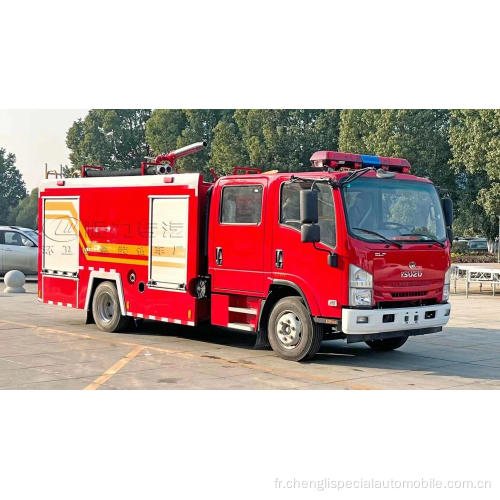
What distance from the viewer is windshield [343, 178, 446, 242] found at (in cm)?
1032

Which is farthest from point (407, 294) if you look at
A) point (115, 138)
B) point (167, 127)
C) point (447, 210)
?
point (115, 138)

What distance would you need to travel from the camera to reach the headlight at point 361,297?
397 inches

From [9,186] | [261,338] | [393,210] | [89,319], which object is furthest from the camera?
[9,186]

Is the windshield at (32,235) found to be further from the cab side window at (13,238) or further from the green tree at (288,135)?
the green tree at (288,135)

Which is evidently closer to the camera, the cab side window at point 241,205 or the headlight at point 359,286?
the headlight at point 359,286

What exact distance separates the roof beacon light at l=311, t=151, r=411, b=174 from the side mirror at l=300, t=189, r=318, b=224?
890mm

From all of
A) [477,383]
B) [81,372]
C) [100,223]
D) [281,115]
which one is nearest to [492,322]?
[477,383]

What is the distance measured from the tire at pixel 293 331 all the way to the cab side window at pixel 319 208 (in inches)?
40.7

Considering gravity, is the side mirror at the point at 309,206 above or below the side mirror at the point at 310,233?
above

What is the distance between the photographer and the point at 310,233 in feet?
33.1

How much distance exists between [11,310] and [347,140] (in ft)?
93.1

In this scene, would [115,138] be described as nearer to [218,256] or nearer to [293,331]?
[218,256]

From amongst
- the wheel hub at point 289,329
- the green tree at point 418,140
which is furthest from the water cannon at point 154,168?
the green tree at point 418,140

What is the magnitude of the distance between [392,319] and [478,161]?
77.6ft
